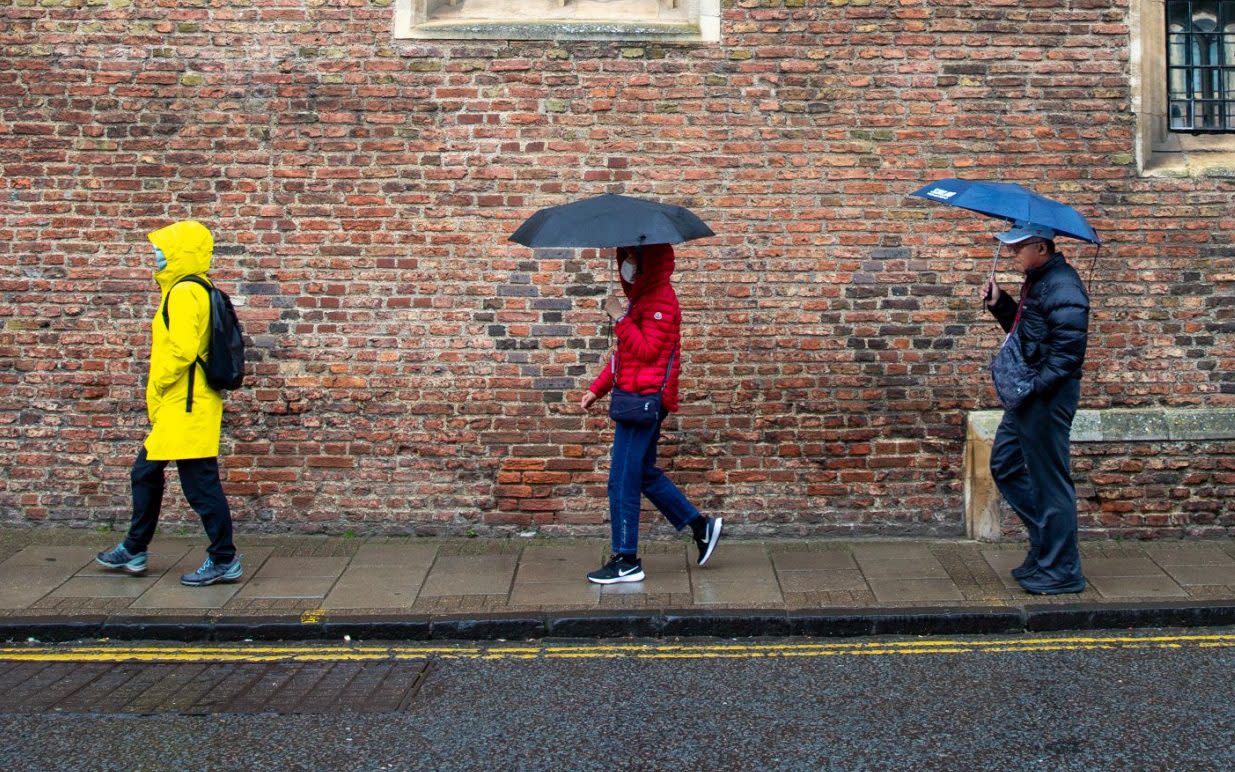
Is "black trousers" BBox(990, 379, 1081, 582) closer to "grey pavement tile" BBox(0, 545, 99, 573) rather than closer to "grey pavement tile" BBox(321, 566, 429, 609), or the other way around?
"grey pavement tile" BBox(321, 566, 429, 609)

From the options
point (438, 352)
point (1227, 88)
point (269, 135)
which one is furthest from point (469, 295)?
point (1227, 88)

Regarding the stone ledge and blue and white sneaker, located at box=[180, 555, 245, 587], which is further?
the stone ledge

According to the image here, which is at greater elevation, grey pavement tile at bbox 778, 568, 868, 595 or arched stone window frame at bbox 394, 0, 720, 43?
arched stone window frame at bbox 394, 0, 720, 43

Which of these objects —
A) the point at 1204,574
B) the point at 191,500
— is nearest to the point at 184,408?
the point at 191,500

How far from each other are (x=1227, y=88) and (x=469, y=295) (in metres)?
4.95

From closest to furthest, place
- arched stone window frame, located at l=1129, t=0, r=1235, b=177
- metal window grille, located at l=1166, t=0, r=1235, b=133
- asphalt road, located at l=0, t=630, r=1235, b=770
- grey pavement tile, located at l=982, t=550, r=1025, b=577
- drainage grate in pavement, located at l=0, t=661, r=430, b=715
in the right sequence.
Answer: asphalt road, located at l=0, t=630, r=1235, b=770, drainage grate in pavement, located at l=0, t=661, r=430, b=715, grey pavement tile, located at l=982, t=550, r=1025, b=577, arched stone window frame, located at l=1129, t=0, r=1235, b=177, metal window grille, located at l=1166, t=0, r=1235, b=133

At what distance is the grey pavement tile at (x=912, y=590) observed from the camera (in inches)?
261

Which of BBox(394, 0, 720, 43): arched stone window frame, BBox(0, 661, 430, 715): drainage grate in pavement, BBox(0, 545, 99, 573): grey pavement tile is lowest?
BBox(0, 661, 430, 715): drainage grate in pavement

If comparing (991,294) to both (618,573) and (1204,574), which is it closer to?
(1204,574)

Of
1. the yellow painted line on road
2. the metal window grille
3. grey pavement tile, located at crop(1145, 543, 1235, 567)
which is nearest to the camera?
the yellow painted line on road

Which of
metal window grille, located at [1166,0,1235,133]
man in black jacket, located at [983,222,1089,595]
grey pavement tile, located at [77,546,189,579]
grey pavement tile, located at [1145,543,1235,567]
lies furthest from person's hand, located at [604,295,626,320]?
metal window grille, located at [1166,0,1235,133]

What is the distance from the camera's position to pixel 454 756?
4715mm

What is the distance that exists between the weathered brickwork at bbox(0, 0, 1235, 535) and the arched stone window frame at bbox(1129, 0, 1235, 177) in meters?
0.10

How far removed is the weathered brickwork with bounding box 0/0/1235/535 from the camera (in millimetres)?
7910
